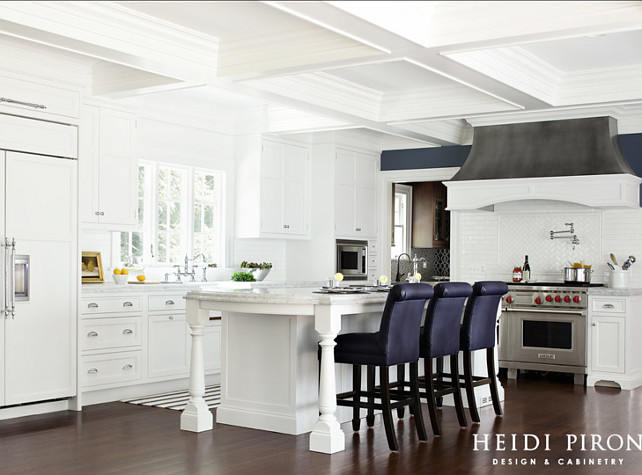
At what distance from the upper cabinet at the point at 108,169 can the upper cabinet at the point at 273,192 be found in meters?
1.82

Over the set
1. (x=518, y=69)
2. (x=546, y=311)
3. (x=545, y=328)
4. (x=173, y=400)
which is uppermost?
(x=518, y=69)

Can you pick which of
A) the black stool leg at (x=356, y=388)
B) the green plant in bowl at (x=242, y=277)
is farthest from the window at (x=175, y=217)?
the black stool leg at (x=356, y=388)

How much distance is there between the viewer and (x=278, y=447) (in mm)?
5102

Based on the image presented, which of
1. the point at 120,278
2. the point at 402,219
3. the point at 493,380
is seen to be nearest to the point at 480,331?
the point at 493,380

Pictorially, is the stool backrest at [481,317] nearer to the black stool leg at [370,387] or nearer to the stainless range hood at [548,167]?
the black stool leg at [370,387]

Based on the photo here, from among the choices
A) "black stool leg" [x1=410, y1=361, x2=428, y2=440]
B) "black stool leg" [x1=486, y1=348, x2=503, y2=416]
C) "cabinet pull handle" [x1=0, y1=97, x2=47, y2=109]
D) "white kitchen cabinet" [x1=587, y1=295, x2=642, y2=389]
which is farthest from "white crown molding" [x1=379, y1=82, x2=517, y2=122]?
"cabinet pull handle" [x1=0, y1=97, x2=47, y2=109]

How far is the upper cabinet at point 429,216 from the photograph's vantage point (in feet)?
38.0

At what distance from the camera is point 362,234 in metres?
10.0

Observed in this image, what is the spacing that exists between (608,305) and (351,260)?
306 centimetres

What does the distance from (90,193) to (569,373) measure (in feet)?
16.3

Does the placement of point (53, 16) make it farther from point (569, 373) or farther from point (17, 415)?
point (569, 373)


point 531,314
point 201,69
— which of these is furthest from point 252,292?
point 531,314

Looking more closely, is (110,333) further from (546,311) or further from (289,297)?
(546,311)

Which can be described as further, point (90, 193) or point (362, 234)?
point (362, 234)
